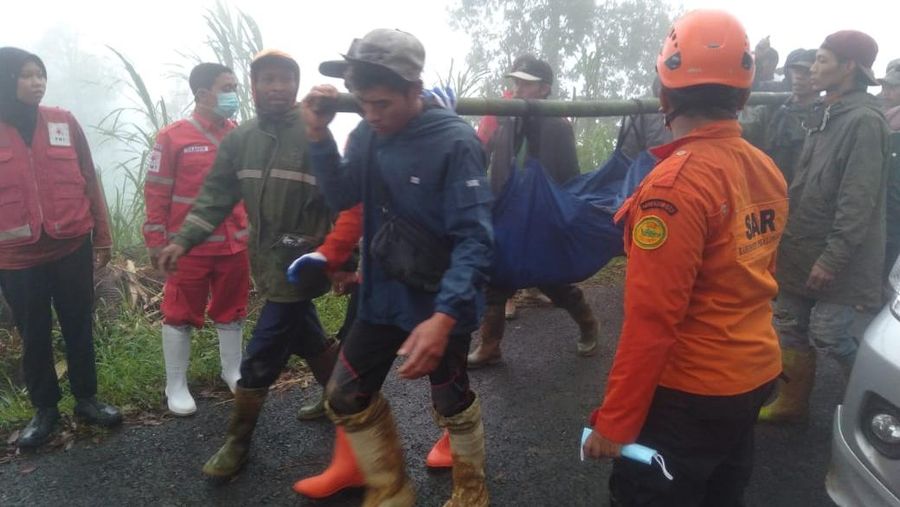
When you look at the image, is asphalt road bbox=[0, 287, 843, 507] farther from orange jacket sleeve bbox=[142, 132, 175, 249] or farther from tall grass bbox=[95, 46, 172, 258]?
tall grass bbox=[95, 46, 172, 258]

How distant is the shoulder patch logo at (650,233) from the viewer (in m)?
1.53

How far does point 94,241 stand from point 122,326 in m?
1.33

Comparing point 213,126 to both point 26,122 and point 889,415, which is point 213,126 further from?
point 889,415

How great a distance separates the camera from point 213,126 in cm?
382

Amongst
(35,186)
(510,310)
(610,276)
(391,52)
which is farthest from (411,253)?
(610,276)

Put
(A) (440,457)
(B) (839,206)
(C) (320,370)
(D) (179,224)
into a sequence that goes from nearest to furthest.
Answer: (B) (839,206) → (A) (440,457) → (C) (320,370) → (D) (179,224)

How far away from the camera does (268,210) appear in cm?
303

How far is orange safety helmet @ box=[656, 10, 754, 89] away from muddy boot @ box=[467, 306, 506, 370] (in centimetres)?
266

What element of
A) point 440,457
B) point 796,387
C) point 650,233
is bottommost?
point 440,457

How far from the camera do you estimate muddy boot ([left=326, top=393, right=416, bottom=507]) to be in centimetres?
252

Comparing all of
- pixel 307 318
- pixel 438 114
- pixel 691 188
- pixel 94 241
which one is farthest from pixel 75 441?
pixel 691 188

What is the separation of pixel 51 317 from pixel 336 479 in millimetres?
1918

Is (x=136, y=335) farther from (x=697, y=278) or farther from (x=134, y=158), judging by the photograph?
(x=697, y=278)

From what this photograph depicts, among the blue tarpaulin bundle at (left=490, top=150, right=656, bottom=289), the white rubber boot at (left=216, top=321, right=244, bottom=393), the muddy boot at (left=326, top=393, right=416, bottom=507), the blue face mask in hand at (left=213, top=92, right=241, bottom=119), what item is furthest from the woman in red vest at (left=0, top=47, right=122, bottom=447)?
the blue tarpaulin bundle at (left=490, top=150, right=656, bottom=289)
